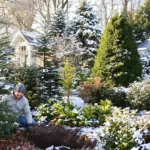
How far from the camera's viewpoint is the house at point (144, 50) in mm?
17828

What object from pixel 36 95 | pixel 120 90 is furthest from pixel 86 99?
pixel 36 95

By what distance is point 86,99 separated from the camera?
10.6 meters

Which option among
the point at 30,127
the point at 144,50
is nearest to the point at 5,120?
the point at 30,127

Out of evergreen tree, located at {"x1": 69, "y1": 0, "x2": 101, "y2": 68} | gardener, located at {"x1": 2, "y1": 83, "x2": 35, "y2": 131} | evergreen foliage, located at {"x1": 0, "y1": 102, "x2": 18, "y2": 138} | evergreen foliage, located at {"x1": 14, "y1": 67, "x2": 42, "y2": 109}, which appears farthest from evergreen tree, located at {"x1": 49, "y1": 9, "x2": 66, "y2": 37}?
evergreen foliage, located at {"x1": 0, "y1": 102, "x2": 18, "y2": 138}

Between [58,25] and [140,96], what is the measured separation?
11749mm

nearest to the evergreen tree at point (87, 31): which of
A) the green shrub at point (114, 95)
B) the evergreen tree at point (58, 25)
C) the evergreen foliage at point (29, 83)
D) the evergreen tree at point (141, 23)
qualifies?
the evergreen tree at point (58, 25)

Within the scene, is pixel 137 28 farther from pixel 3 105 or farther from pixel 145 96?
pixel 3 105

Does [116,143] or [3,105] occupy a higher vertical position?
[3,105]

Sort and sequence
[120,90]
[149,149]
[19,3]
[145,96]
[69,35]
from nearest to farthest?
1. [149,149]
2. [145,96]
3. [120,90]
4. [69,35]
5. [19,3]

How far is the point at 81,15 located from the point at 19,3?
22.1ft

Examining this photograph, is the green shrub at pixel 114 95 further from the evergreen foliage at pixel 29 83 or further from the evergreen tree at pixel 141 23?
the evergreen tree at pixel 141 23

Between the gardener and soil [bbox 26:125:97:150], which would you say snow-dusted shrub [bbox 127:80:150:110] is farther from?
the gardener

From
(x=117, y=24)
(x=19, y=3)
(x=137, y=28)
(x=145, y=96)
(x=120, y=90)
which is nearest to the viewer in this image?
(x=145, y=96)

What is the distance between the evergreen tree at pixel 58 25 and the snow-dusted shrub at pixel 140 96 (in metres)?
10.7
